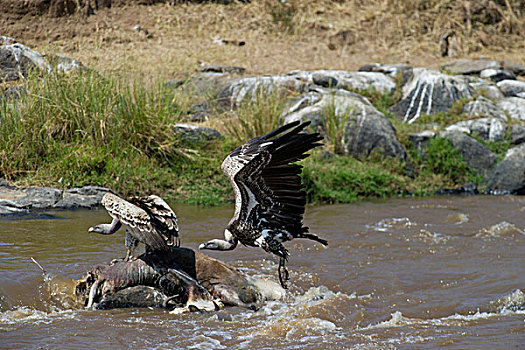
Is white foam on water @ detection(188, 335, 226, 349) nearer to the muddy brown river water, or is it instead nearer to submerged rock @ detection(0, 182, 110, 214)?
the muddy brown river water

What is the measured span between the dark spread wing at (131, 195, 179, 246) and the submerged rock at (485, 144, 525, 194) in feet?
22.6

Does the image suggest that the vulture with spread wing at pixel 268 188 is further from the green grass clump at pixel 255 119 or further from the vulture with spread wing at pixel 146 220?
the green grass clump at pixel 255 119

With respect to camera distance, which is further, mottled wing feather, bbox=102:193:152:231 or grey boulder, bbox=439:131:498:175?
grey boulder, bbox=439:131:498:175

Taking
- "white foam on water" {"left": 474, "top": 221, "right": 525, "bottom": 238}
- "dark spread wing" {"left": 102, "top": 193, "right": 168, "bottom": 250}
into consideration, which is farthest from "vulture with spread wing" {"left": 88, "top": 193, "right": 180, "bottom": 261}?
"white foam on water" {"left": 474, "top": 221, "right": 525, "bottom": 238}

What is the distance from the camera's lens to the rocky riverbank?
920cm

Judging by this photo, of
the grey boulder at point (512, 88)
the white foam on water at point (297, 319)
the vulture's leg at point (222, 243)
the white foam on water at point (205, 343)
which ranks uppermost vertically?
the grey boulder at point (512, 88)

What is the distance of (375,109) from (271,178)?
23.7ft

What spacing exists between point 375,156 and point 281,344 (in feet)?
22.3

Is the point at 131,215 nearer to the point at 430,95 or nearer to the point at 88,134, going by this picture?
the point at 88,134

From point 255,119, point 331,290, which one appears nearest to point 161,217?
point 331,290

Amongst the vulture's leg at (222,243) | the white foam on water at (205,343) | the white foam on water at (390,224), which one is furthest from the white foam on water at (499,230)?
the white foam on water at (205,343)

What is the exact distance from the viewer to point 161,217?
4.04 metres

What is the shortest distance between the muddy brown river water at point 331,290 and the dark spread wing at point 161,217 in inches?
21.0

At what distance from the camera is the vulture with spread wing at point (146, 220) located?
394 cm
